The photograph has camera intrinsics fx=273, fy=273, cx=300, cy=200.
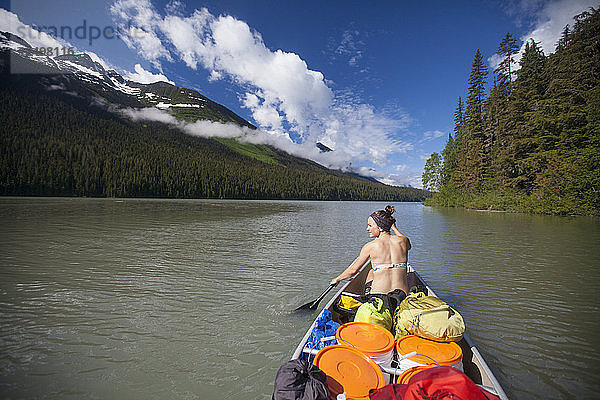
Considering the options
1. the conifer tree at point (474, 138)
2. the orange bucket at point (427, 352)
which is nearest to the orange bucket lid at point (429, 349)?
the orange bucket at point (427, 352)

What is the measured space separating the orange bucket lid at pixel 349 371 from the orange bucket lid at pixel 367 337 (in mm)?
143

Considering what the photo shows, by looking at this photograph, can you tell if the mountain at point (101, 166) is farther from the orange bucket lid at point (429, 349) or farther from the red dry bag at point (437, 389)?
the red dry bag at point (437, 389)

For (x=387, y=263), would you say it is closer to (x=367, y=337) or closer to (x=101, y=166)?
(x=367, y=337)

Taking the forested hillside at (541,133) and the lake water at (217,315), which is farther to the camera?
the forested hillside at (541,133)

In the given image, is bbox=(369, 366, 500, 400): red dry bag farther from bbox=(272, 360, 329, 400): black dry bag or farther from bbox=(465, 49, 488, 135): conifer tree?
bbox=(465, 49, 488, 135): conifer tree

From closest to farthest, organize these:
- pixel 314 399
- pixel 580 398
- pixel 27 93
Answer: pixel 314 399 → pixel 580 398 → pixel 27 93

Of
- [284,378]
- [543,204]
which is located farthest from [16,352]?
[543,204]

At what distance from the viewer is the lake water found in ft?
12.7

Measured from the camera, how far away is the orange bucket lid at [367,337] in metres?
3.16

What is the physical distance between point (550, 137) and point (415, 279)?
32.5m

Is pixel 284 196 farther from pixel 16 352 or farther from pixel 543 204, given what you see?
pixel 16 352

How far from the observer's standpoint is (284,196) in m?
121

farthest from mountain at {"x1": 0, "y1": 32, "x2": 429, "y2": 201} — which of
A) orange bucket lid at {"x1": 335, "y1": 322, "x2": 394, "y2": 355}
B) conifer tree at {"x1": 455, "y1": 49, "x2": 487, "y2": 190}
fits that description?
orange bucket lid at {"x1": 335, "y1": 322, "x2": 394, "y2": 355}

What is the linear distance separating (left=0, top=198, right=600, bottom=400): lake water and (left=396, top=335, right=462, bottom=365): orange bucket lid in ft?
4.21
